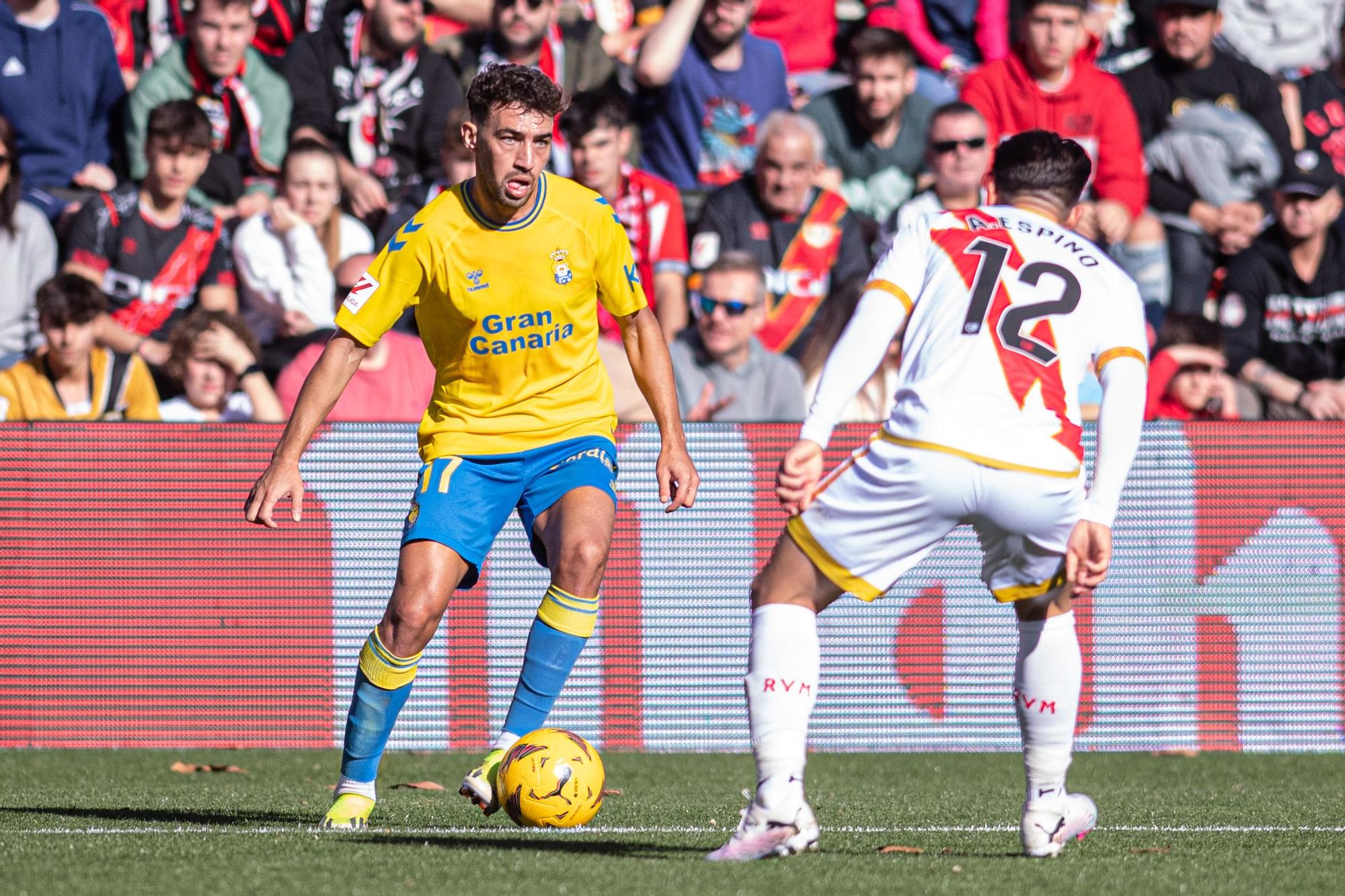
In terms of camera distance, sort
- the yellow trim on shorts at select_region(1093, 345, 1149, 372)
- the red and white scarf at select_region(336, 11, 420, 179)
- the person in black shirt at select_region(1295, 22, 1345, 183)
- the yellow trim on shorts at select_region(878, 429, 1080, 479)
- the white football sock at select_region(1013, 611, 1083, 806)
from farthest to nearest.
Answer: the person in black shirt at select_region(1295, 22, 1345, 183) → the red and white scarf at select_region(336, 11, 420, 179) → the white football sock at select_region(1013, 611, 1083, 806) → the yellow trim on shorts at select_region(1093, 345, 1149, 372) → the yellow trim on shorts at select_region(878, 429, 1080, 479)

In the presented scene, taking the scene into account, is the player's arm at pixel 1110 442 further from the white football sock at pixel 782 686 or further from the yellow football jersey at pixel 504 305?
the yellow football jersey at pixel 504 305

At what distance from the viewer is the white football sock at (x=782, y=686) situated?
4.55 meters

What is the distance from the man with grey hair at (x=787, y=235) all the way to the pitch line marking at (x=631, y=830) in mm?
4634

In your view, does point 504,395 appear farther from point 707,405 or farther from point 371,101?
point 371,101

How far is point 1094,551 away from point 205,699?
204 inches

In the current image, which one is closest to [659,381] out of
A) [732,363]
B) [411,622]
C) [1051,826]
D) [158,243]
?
[411,622]

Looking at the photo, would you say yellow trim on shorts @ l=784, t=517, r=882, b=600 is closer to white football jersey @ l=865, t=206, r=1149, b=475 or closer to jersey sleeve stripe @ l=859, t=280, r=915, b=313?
white football jersey @ l=865, t=206, r=1149, b=475

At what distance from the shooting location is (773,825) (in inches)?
177

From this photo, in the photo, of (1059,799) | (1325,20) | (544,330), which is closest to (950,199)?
(1325,20)

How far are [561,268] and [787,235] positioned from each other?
4.59 metres

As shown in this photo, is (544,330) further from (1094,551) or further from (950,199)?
(950,199)

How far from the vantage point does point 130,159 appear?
1060 cm

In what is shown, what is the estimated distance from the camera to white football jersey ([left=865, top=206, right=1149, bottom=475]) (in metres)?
4.52

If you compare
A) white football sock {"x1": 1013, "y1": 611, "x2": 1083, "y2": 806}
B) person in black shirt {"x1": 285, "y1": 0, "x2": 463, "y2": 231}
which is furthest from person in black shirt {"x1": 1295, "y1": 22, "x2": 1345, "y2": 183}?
white football sock {"x1": 1013, "y1": 611, "x2": 1083, "y2": 806}
